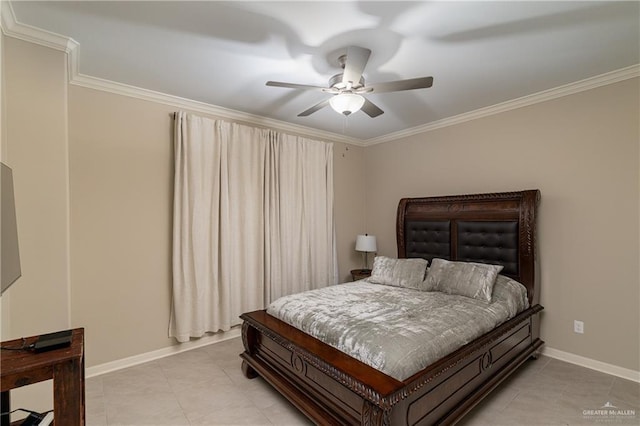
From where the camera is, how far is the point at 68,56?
2.36m

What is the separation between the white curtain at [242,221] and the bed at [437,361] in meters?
0.87

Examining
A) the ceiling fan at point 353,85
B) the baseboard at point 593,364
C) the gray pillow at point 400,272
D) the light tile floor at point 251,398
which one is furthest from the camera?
the gray pillow at point 400,272

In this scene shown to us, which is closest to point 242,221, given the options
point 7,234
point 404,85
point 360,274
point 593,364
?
point 360,274

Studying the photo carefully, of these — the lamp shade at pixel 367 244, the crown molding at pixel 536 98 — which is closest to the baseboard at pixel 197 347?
the lamp shade at pixel 367 244

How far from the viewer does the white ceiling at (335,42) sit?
191 cm

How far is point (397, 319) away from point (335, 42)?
214cm

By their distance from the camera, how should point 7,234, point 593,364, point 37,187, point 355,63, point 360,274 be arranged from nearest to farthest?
point 7,234 → point 355,63 → point 37,187 → point 593,364 → point 360,274

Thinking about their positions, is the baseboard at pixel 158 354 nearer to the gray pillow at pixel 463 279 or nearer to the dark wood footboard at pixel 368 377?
the dark wood footboard at pixel 368 377

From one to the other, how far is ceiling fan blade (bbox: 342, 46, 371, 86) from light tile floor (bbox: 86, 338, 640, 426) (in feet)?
8.15

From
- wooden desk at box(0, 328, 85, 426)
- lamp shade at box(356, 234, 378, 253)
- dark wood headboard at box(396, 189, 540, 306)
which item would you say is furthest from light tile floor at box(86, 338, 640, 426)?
lamp shade at box(356, 234, 378, 253)

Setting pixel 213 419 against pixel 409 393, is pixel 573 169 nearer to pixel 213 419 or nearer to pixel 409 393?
pixel 409 393

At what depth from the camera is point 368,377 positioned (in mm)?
1730

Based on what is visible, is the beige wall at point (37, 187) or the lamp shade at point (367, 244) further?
the lamp shade at point (367, 244)

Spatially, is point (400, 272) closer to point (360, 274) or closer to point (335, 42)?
point (360, 274)
